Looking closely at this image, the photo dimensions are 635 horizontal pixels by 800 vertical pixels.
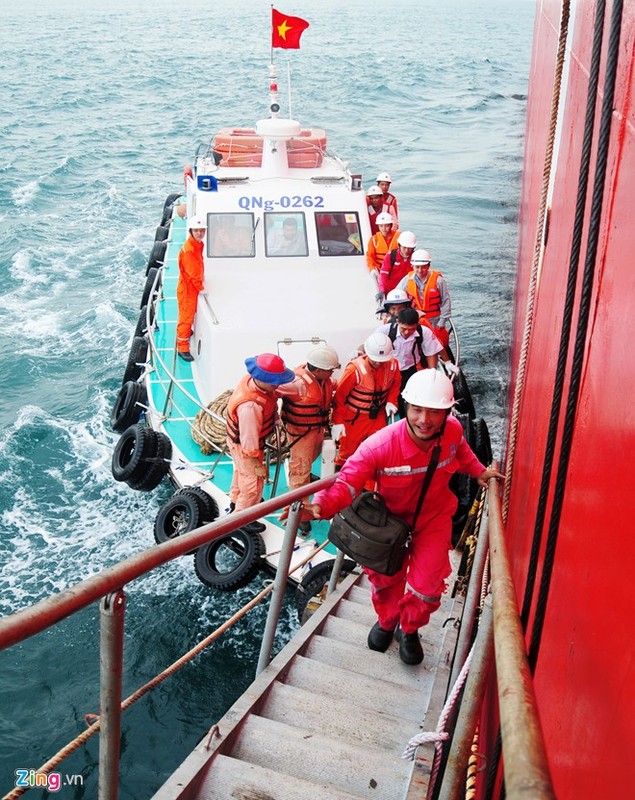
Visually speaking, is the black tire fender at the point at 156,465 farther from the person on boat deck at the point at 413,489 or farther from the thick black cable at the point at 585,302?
the thick black cable at the point at 585,302

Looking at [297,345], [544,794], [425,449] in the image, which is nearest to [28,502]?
[297,345]

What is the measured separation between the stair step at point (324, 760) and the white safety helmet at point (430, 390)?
4.81 ft

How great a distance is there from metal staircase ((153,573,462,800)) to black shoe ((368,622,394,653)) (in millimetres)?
36

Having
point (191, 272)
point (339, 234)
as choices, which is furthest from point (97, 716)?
point (339, 234)

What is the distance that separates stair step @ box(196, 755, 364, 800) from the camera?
2674 mm

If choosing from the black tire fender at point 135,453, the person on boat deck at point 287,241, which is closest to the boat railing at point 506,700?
the black tire fender at point 135,453

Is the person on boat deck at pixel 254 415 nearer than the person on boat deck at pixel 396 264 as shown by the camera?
Yes

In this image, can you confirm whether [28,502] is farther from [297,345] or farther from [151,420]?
[297,345]

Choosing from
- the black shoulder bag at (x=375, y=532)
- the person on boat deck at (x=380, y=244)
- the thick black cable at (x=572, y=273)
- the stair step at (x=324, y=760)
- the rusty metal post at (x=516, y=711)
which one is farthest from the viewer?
the person on boat deck at (x=380, y=244)

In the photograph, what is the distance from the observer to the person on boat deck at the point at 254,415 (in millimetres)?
5051

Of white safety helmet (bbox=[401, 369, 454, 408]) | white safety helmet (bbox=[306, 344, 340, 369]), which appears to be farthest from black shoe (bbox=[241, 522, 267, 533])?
white safety helmet (bbox=[401, 369, 454, 408])

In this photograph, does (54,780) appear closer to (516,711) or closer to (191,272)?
(191,272)

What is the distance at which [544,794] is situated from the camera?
3.07 ft

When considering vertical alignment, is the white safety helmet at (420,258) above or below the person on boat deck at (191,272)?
above
